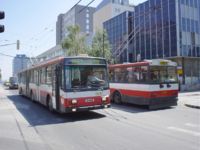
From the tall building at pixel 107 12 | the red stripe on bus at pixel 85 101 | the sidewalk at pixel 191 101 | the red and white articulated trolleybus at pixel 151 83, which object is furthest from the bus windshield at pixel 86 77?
the tall building at pixel 107 12

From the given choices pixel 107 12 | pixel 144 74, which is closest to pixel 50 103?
pixel 144 74

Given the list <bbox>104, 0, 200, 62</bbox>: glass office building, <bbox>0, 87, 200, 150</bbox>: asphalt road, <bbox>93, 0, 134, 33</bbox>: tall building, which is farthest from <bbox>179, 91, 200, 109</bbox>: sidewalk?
<bbox>93, 0, 134, 33</bbox>: tall building

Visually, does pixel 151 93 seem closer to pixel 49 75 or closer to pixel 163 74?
pixel 163 74

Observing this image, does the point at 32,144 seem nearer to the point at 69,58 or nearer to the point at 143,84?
the point at 69,58

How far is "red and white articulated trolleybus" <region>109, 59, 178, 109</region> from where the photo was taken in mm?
13297

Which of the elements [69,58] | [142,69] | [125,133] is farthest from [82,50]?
[125,133]

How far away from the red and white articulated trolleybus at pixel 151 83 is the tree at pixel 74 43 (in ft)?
70.4

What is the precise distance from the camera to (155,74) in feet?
44.1

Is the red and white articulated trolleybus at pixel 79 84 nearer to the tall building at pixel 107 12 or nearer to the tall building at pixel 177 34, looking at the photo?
the tall building at pixel 177 34

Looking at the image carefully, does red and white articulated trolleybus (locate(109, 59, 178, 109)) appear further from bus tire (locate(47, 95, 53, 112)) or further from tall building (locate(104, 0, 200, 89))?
tall building (locate(104, 0, 200, 89))

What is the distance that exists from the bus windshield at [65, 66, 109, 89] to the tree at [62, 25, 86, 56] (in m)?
24.8

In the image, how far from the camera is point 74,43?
35969 mm

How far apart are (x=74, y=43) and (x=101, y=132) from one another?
28700mm

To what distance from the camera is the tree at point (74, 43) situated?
1419 inches
